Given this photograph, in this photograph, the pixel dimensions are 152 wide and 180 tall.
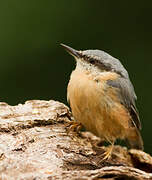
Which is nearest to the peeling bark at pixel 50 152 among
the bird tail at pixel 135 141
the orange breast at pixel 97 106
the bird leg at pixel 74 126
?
the bird leg at pixel 74 126

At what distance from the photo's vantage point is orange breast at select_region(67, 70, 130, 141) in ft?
12.5

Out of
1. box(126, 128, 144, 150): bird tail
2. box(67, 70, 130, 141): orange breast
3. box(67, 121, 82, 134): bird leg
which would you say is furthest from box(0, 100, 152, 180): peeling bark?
box(126, 128, 144, 150): bird tail

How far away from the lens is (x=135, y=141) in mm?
4523

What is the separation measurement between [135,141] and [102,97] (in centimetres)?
90

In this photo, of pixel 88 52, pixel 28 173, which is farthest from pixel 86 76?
pixel 28 173

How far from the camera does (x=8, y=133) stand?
3.45 m

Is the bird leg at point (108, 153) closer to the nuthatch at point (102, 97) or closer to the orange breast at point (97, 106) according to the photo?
the nuthatch at point (102, 97)

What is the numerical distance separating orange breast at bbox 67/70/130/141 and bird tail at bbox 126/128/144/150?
14.3 inches

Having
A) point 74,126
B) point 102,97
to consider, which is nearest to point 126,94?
point 102,97

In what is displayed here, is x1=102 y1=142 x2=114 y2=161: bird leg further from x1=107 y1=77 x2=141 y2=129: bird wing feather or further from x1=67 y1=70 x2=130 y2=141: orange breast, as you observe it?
x1=107 y1=77 x2=141 y2=129: bird wing feather

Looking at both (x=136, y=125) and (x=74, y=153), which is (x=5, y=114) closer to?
(x=74, y=153)

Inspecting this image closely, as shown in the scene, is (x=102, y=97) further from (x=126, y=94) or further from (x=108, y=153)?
(x=108, y=153)

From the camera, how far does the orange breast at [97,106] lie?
382cm

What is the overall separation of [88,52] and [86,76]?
11.3 inches
